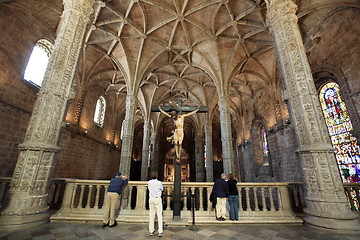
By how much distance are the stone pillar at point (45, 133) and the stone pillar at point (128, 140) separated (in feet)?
20.3

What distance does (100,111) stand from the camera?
673 inches

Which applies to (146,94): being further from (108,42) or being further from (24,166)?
(24,166)

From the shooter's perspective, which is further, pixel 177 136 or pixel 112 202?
pixel 177 136

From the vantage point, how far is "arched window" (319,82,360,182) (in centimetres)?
820

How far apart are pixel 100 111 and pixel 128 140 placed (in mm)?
8450

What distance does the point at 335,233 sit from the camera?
133 inches

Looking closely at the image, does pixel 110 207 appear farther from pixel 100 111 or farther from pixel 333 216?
pixel 100 111

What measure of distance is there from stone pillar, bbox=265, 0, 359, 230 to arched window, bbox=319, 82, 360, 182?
6.65 metres

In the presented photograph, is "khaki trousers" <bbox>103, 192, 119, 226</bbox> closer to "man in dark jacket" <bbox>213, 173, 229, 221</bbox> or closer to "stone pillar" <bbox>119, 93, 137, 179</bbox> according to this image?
"man in dark jacket" <bbox>213, 173, 229, 221</bbox>

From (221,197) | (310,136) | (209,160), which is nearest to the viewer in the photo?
(310,136)

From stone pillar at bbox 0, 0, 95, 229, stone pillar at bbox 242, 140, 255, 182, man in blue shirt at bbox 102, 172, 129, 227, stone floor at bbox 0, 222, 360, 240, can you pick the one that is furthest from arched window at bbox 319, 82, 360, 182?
stone pillar at bbox 0, 0, 95, 229

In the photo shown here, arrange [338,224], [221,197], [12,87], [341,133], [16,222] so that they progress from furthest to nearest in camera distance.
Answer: [341,133] → [12,87] → [221,197] → [338,224] → [16,222]

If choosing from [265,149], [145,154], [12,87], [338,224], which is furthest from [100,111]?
[338,224]

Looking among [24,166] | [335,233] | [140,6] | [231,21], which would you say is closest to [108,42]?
[140,6]
